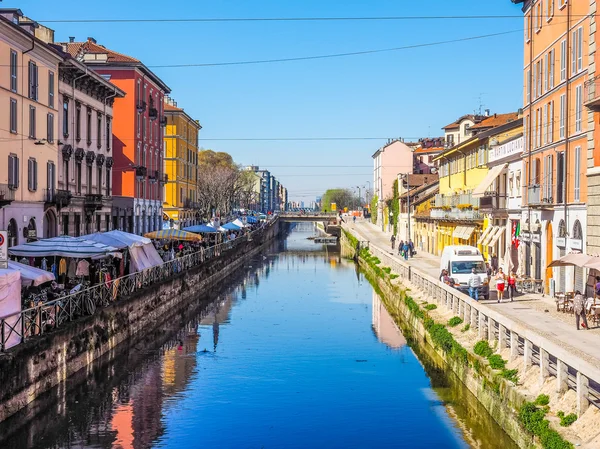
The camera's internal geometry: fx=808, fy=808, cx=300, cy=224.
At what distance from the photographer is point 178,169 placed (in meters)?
86.1

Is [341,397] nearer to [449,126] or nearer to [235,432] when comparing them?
[235,432]

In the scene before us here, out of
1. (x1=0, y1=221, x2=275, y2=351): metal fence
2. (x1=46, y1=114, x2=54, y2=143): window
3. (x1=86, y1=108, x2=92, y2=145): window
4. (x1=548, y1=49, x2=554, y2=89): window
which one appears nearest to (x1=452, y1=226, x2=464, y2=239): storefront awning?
(x1=548, y1=49, x2=554, y2=89): window

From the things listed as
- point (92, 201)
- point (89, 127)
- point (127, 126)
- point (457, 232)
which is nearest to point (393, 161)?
point (127, 126)

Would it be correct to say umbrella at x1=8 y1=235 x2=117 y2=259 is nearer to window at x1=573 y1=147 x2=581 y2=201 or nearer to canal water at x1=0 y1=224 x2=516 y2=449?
canal water at x1=0 y1=224 x2=516 y2=449

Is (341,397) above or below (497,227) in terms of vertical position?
below

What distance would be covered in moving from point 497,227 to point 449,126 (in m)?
49.5

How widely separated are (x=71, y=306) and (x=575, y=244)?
17550mm

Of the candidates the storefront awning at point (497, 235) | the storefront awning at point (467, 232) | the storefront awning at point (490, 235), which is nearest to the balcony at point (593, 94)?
the storefront awning at point (497, 235)

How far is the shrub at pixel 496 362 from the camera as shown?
725 inches

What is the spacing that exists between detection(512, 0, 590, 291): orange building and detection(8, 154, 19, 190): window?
22.6 meters

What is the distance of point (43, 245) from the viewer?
2573 centimetres

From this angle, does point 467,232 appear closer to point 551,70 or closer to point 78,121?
point 551,70

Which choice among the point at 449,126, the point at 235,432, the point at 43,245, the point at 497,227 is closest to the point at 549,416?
the point at 235,432

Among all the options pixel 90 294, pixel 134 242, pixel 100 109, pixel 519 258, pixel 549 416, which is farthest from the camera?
pixel 100 109
